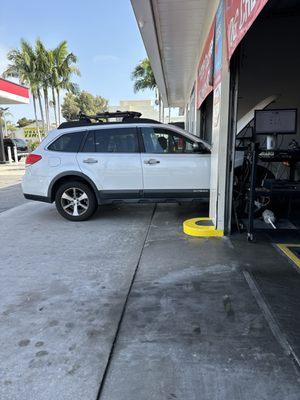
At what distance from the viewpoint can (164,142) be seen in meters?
6.07

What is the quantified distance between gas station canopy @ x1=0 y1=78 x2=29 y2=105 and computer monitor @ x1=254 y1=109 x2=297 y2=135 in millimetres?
17168

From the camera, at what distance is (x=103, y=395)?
6.59 ft

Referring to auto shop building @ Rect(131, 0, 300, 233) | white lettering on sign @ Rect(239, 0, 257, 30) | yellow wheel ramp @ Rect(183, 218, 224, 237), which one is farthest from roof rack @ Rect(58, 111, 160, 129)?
white lettering on sign @ Rect(239, 0, 257, 30)

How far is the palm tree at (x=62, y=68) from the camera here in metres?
29.1

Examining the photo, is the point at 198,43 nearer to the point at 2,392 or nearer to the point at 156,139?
the point at 156,139

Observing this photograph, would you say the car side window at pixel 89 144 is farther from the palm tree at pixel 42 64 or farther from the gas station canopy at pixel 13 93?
the palm tree at pixel 42 64

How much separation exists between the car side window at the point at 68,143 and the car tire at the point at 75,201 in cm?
63

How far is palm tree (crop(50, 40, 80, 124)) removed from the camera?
29.1m

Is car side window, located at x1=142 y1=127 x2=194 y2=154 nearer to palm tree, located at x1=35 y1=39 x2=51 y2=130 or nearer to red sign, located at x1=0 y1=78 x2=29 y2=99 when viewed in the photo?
red sign, located at x1=0 y1=78 x2=29 y2=99

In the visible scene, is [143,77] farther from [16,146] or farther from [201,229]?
[201,229]

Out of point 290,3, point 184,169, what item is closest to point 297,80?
point 290,3

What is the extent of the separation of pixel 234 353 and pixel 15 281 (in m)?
2.50

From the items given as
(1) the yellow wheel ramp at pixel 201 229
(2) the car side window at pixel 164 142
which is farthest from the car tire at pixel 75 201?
(1) the yellow wheel ramp at pixel 201 229

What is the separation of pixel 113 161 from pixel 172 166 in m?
1.08
